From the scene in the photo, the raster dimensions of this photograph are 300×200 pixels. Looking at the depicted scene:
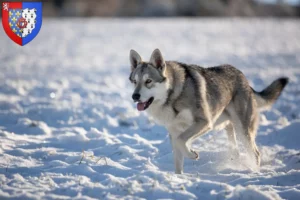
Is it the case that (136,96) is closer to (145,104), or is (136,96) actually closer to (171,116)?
(145,104)

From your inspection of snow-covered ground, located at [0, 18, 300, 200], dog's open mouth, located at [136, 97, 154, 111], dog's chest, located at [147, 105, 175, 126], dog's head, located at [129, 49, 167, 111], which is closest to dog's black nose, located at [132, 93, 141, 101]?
dog's head, located at [129, 49, 167, 111]

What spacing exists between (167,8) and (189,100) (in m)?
42.6

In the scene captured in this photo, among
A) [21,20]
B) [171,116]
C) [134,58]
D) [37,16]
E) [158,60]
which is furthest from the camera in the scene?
[37,16]

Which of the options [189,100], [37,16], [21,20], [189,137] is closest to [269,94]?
[189,100]

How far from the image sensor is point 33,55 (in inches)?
704

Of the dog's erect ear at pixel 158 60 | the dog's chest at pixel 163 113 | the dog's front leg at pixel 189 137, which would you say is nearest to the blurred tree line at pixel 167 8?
the dog's erect ear at pixel 158 60

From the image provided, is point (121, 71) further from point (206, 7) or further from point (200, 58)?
point (206, 7)

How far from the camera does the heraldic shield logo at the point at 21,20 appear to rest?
606 cm

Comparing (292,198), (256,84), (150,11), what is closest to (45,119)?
(292,198)

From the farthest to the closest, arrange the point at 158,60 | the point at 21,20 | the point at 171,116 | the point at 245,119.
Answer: the point at 21,20
the point at 245,119
the point at 158,60
the point at 171,116

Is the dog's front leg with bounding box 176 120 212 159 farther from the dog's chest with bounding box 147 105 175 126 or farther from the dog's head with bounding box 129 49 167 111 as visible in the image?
the dog's head with bounding box 129 49 167 111

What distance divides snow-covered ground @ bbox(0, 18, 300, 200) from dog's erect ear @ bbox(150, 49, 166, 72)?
141 centimetres

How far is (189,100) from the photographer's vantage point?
4992 mm

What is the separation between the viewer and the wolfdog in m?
4.94
